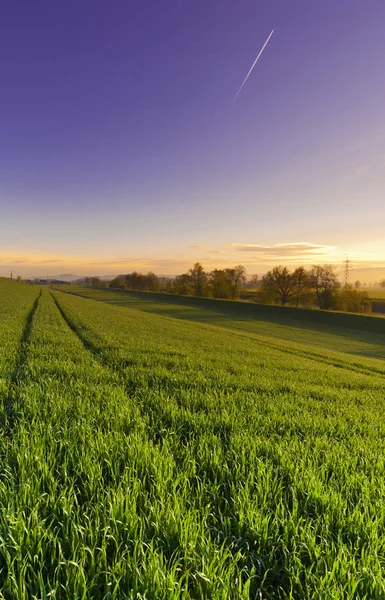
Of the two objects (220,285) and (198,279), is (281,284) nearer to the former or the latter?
(220,285)

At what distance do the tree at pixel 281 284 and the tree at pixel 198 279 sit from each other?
1300 inches

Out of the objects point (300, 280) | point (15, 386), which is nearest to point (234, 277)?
point (300, 280)

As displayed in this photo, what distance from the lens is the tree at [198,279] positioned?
11925 centimetres

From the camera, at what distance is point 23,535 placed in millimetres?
2240

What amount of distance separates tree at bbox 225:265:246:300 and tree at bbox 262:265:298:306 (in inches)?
843

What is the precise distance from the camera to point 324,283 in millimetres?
89125

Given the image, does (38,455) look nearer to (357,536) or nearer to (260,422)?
(357,536)

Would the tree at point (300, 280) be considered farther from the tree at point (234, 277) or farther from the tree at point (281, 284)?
the tree at point (234, 277)

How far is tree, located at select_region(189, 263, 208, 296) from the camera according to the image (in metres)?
119

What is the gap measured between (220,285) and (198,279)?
14252mm

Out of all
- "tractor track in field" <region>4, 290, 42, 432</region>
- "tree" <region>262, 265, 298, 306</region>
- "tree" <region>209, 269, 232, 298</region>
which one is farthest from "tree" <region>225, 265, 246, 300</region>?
"tractor track in field" <region>4, 290, 42, 432</region>

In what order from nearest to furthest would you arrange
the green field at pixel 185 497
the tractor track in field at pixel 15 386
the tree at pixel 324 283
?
the green field at pixel 185 497 → the tractor track in field at pixel 15 386 → the tree at pixel 324 283

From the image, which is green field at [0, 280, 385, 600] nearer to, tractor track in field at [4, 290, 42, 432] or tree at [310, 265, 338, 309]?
tractor track in field at [4, 290, 42, 432]

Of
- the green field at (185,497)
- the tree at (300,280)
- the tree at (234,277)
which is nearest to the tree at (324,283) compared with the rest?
the tree at (300,280)
